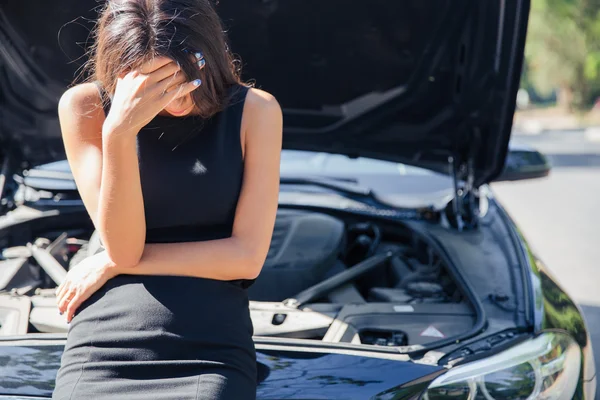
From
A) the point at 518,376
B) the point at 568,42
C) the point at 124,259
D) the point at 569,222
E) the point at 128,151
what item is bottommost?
the point at 568,42

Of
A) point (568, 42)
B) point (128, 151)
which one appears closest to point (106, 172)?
point (128, 151)

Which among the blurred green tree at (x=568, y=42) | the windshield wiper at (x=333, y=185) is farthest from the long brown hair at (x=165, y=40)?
the blurred green tree at (x=568, y=42)

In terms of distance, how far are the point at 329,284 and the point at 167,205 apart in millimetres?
1139

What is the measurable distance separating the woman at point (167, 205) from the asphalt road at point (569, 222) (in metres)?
1.50

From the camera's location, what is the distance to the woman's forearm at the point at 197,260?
1.62 meters

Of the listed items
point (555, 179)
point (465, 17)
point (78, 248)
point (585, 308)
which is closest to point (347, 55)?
point (465, 17)

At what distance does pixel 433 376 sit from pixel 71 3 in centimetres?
186

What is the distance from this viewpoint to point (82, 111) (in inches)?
67.6

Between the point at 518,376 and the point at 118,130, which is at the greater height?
the point at 118,130

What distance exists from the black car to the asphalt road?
0.58 metres

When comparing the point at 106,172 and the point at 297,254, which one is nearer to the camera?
the point at 106,172

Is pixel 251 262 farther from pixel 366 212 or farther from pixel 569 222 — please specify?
pixel 569 222

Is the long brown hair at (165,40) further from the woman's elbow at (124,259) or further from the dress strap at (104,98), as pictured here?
the woman's elbow at (124,259)

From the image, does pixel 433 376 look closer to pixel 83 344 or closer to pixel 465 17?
pixel 83 344
